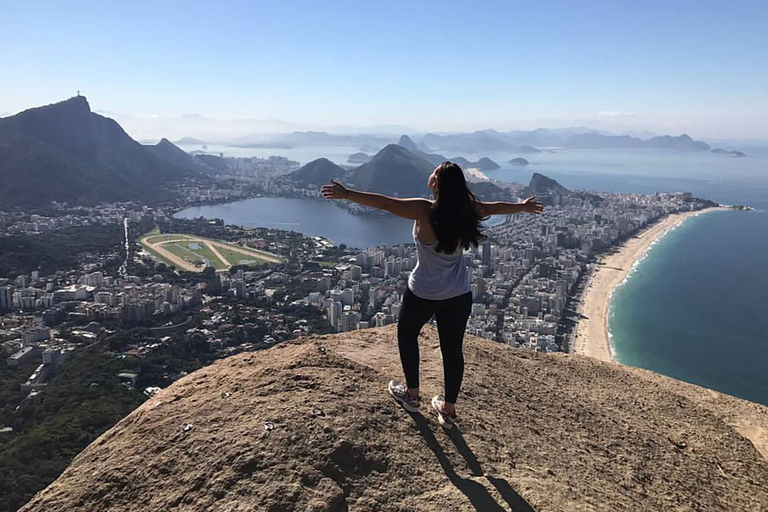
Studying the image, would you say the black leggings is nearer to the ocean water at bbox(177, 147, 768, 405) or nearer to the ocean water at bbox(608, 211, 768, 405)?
the ocean water at bbox(608, 211, 768, 405)

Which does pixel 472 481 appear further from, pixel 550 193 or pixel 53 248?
pixel 550 193

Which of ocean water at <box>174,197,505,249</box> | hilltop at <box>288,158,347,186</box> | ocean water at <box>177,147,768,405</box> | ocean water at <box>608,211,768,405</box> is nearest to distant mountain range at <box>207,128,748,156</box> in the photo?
hilltop at <box>288,158,347,186</box>

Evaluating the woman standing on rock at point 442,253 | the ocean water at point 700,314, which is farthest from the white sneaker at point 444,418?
the ocean water at point 700,314

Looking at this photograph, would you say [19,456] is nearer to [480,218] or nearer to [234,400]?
[234,400]

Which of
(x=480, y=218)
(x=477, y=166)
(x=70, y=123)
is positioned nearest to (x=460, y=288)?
(x=480, y=218)

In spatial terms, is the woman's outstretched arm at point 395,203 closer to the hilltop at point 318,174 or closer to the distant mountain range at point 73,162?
the distant mountain range at point 73,162

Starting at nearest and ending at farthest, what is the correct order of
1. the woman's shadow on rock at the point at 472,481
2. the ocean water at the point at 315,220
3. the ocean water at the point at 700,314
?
1. the woman's shadow on rock at the point at 472,481
2. the ocean water at the point at 700,314
3. the ocean water at the point at 315,220
